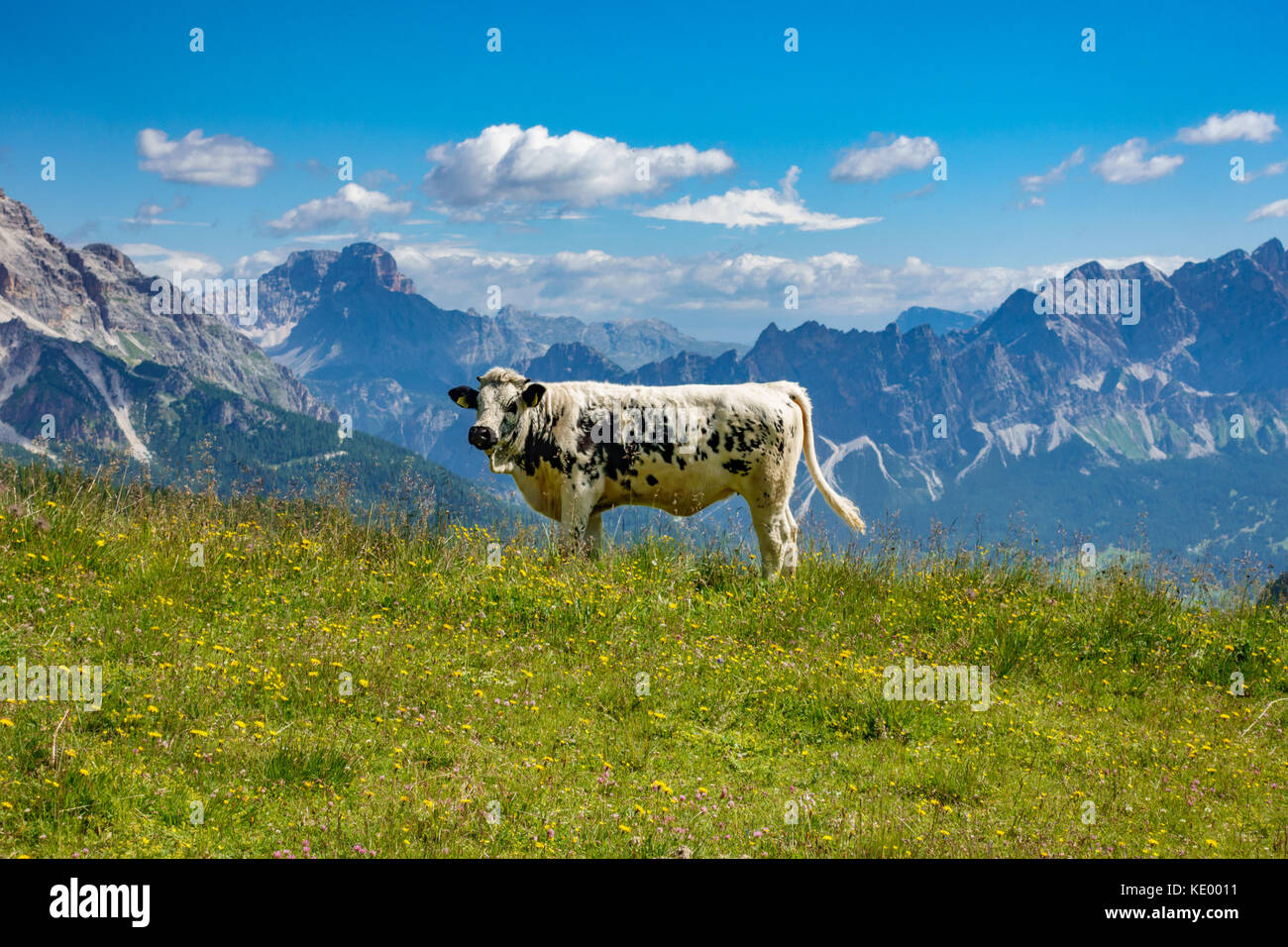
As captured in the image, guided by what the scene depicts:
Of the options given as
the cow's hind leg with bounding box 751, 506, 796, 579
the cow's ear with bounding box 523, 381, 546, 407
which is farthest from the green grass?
the cow's ear with bounding box 523, 381, 546, 407

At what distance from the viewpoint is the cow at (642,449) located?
13047mm

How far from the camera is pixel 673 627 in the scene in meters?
10.0

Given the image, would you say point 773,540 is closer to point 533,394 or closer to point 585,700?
point 533,394

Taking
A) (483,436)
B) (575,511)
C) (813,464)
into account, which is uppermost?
(483,436)

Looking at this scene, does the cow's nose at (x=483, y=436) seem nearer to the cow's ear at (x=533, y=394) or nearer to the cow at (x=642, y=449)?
the cow at (x=642, y=449)

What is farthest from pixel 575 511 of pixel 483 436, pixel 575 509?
pixel 483 436

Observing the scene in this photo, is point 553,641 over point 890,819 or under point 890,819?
over

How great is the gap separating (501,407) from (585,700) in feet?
19.6

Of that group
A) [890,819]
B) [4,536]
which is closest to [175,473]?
[4,536]

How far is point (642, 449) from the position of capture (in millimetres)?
13055

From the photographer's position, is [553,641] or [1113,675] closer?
[553,641]

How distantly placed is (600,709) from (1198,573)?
879 cm
